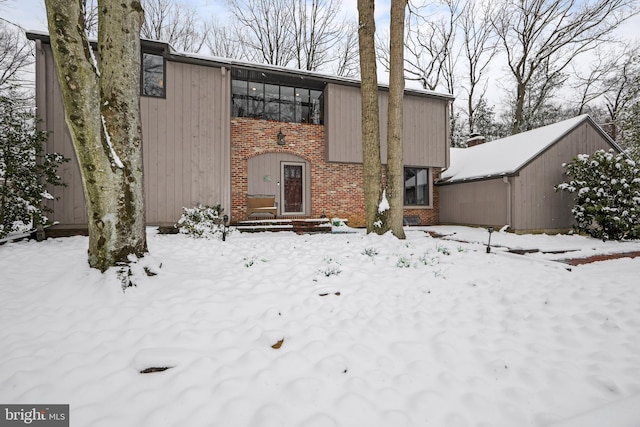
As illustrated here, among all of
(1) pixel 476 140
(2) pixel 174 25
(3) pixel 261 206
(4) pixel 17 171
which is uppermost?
(2) pixel 174 25

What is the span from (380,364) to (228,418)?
3.69 feet

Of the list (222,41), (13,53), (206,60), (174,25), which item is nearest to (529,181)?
(206,60)

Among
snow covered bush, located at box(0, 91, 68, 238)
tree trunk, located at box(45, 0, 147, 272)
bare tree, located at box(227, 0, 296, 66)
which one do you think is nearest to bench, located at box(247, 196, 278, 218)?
snow covered bush, located at box(0, 91, 68, 238)

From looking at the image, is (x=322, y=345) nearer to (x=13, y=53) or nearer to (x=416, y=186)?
(x=416, y=186)

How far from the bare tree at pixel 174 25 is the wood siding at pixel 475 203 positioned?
17049 millimetres

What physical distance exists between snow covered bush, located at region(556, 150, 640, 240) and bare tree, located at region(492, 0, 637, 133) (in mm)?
10729

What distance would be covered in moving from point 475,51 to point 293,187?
1747 centimetres

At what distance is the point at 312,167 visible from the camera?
10.9 m

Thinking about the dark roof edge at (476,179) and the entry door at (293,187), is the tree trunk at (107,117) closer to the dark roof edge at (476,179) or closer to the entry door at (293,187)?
the entry door at (293,187)

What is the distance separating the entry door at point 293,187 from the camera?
1078cm

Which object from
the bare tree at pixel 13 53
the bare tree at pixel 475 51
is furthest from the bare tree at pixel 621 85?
the bare tree at pixel 13 53

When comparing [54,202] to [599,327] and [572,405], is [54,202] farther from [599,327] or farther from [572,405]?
[599,327]

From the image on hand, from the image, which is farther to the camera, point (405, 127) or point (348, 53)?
point (348, 53)

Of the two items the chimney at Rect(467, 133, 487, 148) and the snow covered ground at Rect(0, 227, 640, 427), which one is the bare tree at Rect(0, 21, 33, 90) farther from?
the chimney at Rect(467, 133, 487, 148)
